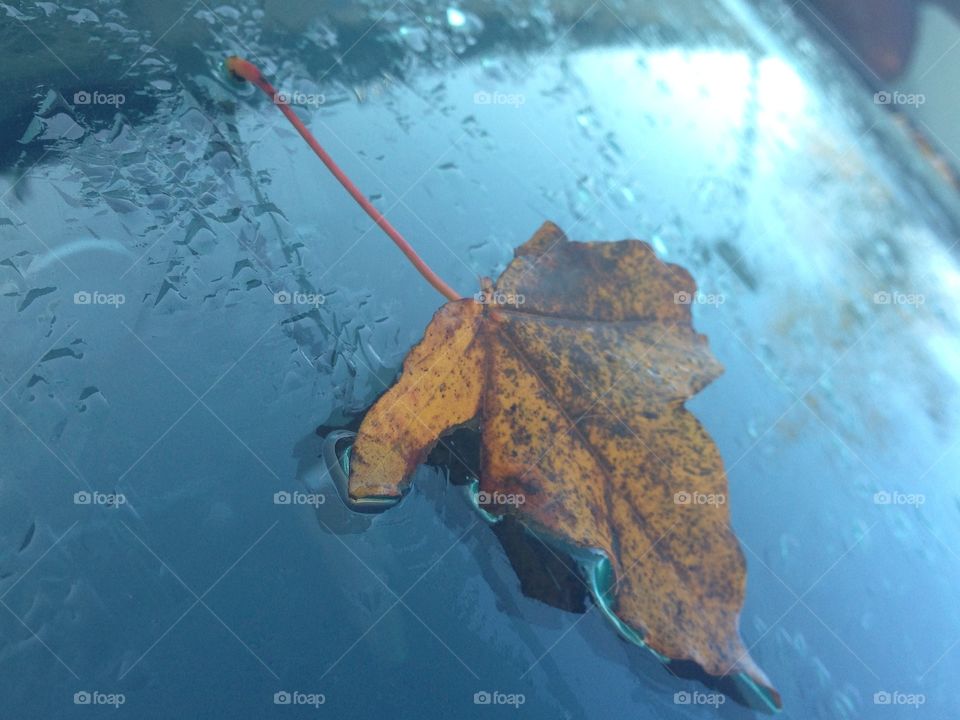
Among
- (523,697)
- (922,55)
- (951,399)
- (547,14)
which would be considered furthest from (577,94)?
(922,55)

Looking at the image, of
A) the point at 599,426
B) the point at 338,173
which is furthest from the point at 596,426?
the point at 338,173

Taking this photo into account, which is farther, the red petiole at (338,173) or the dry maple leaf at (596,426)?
the red petiole at (338,173)

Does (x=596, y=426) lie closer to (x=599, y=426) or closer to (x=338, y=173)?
(x=599, y=426)

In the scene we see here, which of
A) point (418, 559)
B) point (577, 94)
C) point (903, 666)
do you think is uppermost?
point (577, 94)

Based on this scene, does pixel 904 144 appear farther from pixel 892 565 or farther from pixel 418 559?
pixel 418 559

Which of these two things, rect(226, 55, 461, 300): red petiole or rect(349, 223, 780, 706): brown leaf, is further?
rect(226, 55, 461, 300): red petiole

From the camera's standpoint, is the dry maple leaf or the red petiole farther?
the red petiole
